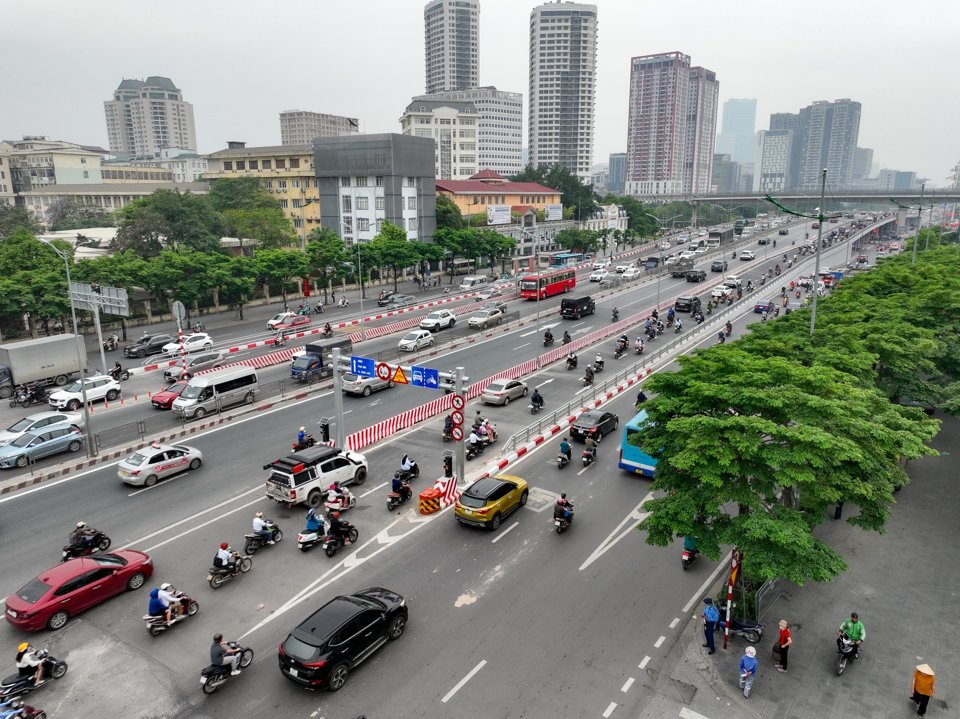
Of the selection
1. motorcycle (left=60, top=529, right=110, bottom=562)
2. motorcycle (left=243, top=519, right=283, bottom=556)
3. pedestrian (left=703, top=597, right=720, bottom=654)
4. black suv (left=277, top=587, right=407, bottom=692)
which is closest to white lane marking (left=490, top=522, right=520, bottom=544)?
black suv (left=277, top=587, right=407, bottom=692)

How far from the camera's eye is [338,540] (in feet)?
67.6

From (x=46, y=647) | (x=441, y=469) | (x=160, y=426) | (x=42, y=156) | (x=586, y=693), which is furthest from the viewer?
(x=42, y=156)

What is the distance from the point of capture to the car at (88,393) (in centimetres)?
3525

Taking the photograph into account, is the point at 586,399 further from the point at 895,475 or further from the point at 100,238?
the point at 100,238

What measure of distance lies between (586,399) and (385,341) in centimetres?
2111

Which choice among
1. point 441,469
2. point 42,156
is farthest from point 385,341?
point 42,156

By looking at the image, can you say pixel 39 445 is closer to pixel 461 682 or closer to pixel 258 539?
pixel 258 539

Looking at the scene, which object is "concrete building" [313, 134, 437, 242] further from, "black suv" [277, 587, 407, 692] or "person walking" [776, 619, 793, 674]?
"person walking" [776, 619, 793, 674]

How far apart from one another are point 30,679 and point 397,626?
821cm

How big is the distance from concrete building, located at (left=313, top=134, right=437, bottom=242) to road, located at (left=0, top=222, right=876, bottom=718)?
68683 millimetres

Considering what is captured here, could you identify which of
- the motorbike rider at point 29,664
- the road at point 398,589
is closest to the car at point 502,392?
the road at point 398,589

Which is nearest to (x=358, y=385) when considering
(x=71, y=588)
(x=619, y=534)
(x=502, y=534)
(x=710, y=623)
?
(x=502, y=534)

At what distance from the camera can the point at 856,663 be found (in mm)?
15258

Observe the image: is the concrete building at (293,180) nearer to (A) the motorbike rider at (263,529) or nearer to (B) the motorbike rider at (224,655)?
(A) the motorbike rider at (263,529)
